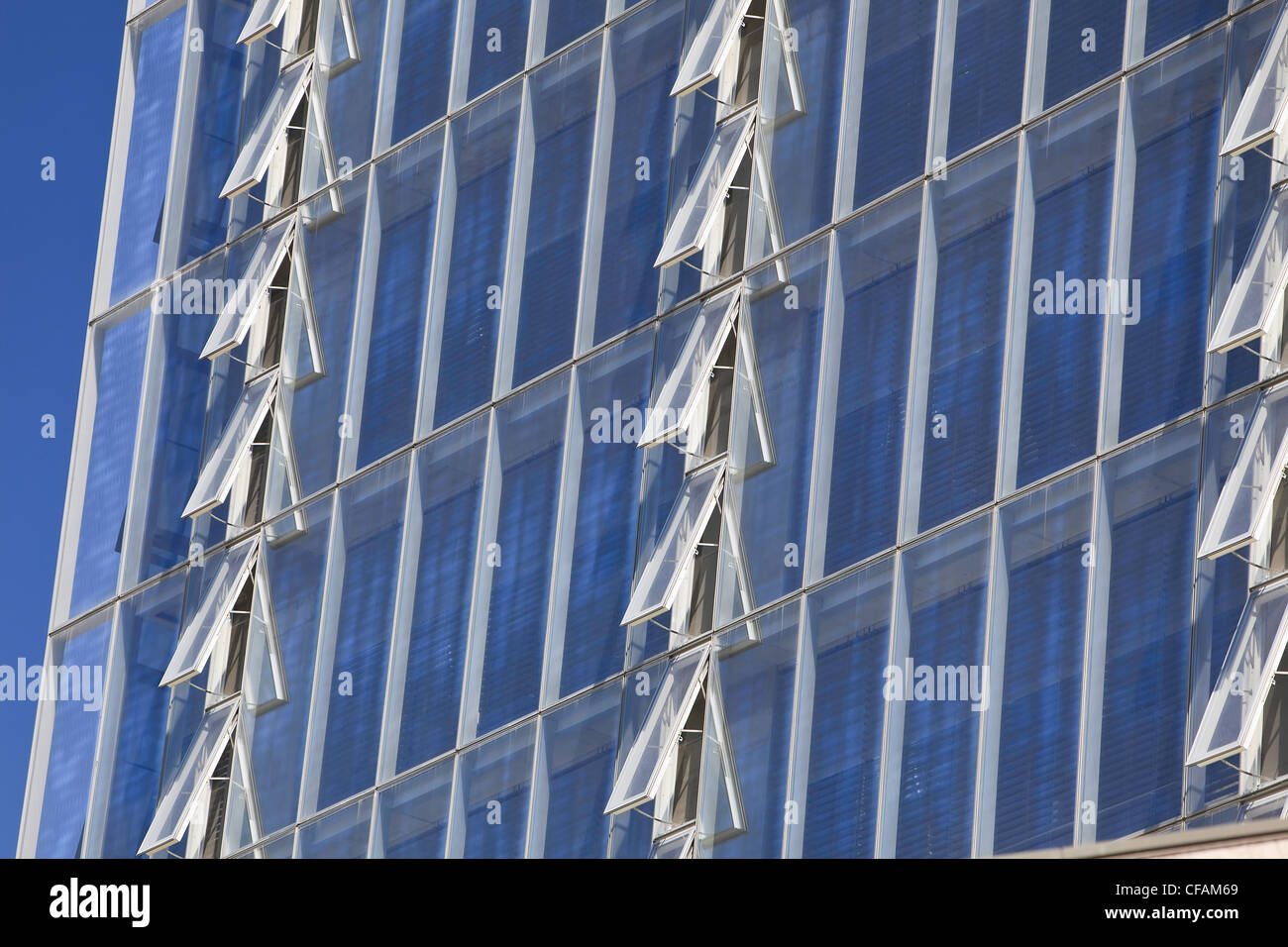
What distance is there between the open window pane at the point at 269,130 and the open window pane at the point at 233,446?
3049 mm

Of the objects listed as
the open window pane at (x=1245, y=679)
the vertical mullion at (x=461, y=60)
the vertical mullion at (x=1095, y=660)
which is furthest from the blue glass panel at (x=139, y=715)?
the open window pane at (x=1245, y=679)

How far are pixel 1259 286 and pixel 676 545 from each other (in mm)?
8277

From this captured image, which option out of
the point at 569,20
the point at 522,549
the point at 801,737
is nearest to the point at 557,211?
the point at 569,20

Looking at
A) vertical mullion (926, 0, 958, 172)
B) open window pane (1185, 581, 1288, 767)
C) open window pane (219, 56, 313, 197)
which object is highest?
open window pane (219, 56, 313, 197)

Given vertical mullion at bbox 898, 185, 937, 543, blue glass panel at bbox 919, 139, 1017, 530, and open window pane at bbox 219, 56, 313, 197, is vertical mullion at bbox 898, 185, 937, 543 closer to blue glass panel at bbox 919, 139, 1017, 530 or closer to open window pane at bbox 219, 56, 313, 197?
blue glass panel at bbox 919, 139, 1017, 530

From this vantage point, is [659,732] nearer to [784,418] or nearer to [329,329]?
[784,418]

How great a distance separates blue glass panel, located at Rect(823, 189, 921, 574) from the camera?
31.6 m

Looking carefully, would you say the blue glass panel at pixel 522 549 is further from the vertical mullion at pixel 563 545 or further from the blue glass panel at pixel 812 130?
the blue glass panel at pixel 812 130

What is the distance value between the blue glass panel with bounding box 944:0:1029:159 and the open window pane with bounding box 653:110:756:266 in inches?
128

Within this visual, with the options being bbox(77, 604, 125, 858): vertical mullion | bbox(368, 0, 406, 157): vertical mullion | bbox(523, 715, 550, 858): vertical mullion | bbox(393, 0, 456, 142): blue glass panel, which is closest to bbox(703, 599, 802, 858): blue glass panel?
bbox(523, 715, 550, 858): vertical mullion

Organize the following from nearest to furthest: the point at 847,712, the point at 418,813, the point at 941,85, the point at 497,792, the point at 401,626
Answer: the point at 847,712, the point at 941,85, the point at 497,792, the point at 418,813, the point at 401,626

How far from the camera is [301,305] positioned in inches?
1624

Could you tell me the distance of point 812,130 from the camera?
34.2 metres

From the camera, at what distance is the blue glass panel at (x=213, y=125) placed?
44031 millimetres
